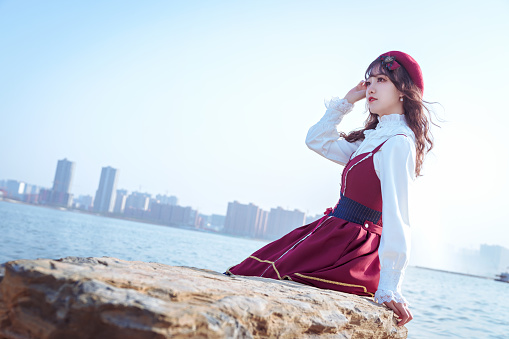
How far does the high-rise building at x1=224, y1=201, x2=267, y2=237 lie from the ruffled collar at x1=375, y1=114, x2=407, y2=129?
59240mm

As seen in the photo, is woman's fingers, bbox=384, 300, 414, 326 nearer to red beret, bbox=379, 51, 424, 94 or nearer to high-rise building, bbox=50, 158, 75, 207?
red beret, bbox=379, 51, 424, 94

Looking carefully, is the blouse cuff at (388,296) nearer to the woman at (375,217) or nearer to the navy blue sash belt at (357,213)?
the woman at (375,217)

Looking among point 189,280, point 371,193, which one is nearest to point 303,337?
point 189,280

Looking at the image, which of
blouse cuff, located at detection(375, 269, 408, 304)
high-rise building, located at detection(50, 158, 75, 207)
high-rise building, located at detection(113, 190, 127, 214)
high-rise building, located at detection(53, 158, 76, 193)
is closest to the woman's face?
blouse cuff, located at detection(375, 269, 408, 304)

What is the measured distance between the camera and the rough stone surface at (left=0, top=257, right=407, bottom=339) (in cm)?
84

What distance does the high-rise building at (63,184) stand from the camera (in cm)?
7044

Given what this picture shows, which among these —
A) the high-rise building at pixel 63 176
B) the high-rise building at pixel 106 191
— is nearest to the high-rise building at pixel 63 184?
the high-rise building at pixel 63 176

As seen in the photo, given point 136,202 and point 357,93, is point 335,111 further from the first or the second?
point 136,202

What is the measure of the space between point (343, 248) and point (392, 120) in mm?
581

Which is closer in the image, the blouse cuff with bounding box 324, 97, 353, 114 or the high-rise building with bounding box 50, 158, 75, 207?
the blouse cuff with bounding box 324, 97, 353, 114

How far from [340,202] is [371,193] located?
15cm

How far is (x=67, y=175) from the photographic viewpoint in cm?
7438

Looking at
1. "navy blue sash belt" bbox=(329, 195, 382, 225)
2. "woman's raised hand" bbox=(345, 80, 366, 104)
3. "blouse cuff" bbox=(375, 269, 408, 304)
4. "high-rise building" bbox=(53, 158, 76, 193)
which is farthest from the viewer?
"high-rise building" bbox=(53, 158, 76, 193)

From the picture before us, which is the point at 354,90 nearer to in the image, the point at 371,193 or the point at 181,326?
the point at 371,193
